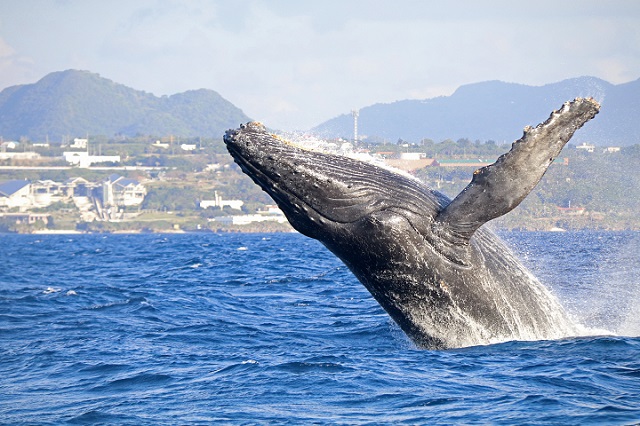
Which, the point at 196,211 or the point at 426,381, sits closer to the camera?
the point at 426,381

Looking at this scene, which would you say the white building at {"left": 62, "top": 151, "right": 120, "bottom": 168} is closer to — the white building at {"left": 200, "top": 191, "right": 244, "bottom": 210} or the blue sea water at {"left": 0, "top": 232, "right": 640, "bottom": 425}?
the white building at {"left": 200, "top": 191, "right": 244, "bottom": 210}

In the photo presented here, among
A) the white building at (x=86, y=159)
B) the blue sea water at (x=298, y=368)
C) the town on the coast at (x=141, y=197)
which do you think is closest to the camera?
the blue sea water at (x=298, y=368)

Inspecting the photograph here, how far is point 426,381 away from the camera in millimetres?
6910

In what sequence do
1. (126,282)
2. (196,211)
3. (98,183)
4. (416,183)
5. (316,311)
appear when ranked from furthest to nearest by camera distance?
(98,183) → (196,211) → (126,282) → (316,311) → (416,183)

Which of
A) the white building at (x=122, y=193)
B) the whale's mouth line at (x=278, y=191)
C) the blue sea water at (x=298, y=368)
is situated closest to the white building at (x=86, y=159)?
the white building at (x=122, y=193)

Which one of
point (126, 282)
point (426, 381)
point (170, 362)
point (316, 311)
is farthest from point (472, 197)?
point (126, 282)

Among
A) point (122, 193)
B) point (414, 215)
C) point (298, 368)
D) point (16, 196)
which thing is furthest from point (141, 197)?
point (414, 215)

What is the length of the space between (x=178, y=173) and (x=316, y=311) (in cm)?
16396

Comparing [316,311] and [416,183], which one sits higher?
[416,183]

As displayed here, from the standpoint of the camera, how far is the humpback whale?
265 inches

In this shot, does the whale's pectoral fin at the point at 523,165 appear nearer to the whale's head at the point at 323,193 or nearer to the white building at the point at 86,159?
the whale's head at the point at 323,193

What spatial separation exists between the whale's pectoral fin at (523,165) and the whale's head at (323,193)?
0.53 m

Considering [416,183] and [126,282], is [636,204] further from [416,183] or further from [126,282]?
[416,183]

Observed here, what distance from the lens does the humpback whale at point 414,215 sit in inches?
265
